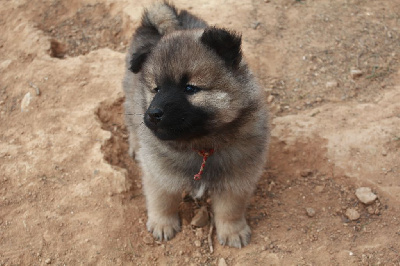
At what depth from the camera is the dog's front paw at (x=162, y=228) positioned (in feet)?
11.4

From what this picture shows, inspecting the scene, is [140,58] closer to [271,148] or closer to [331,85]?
[271,148]

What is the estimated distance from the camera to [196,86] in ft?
8.54

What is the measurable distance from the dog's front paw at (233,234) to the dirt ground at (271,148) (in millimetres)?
74

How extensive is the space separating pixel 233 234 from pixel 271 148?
1.21 metres

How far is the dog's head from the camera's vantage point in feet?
8.23

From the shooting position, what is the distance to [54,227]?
3.34m

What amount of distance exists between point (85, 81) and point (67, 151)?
3.97ft

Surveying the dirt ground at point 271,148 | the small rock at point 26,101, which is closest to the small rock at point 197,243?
the dirt ground at point 271,148

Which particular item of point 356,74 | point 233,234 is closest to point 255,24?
point 356,74

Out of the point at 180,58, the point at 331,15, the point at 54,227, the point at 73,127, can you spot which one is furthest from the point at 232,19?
the point at 54,227

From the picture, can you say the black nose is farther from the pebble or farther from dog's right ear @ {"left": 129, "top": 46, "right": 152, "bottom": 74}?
the pebble

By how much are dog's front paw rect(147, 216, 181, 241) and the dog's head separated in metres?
1.16

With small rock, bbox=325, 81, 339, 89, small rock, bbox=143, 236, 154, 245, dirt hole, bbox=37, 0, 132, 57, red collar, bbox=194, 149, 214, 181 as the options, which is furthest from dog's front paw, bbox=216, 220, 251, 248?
dirt hole, bbox=37, 0, 132, 57

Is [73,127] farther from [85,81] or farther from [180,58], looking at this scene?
[180,58]
